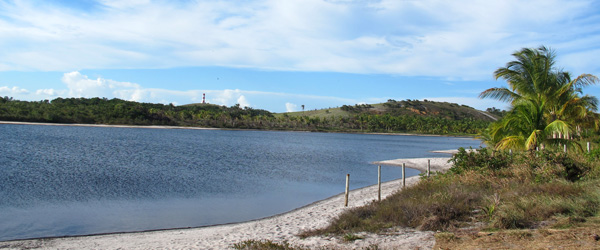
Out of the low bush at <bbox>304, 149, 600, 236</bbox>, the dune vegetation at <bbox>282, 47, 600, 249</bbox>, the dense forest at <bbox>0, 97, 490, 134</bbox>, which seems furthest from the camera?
the dense forest at <bbox>0, 97, 490, 134</bbox>

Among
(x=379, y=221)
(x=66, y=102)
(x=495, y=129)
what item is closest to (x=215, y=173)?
(x=495, y=129)

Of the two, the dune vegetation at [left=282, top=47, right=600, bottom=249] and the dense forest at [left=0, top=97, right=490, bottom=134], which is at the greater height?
the dense forest at [left=0, top=97, right=490, bottom=134]

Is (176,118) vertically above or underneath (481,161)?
above

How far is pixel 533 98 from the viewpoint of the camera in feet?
65.4

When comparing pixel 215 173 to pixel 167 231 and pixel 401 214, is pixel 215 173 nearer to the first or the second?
pixel 167 231

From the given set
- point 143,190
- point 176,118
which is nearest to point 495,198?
point 143,190

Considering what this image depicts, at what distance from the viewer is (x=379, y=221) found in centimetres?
1170

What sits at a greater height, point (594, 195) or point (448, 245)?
point (594, 195)

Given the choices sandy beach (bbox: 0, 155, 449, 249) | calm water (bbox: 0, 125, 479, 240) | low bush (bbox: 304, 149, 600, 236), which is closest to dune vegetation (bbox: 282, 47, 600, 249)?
low bush (bbox: 304, 149, 600, 236)

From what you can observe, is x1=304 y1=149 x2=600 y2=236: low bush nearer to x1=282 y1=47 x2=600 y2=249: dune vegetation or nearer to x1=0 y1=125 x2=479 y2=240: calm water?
x1=282 y1=47 x2=600 y2=249: dune vegetation

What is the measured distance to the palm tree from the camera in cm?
1878

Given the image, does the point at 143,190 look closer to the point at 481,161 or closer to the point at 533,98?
the point at 481,161

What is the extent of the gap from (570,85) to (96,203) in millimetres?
21865

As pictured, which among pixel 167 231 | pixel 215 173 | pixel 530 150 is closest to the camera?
pixel 167 231
